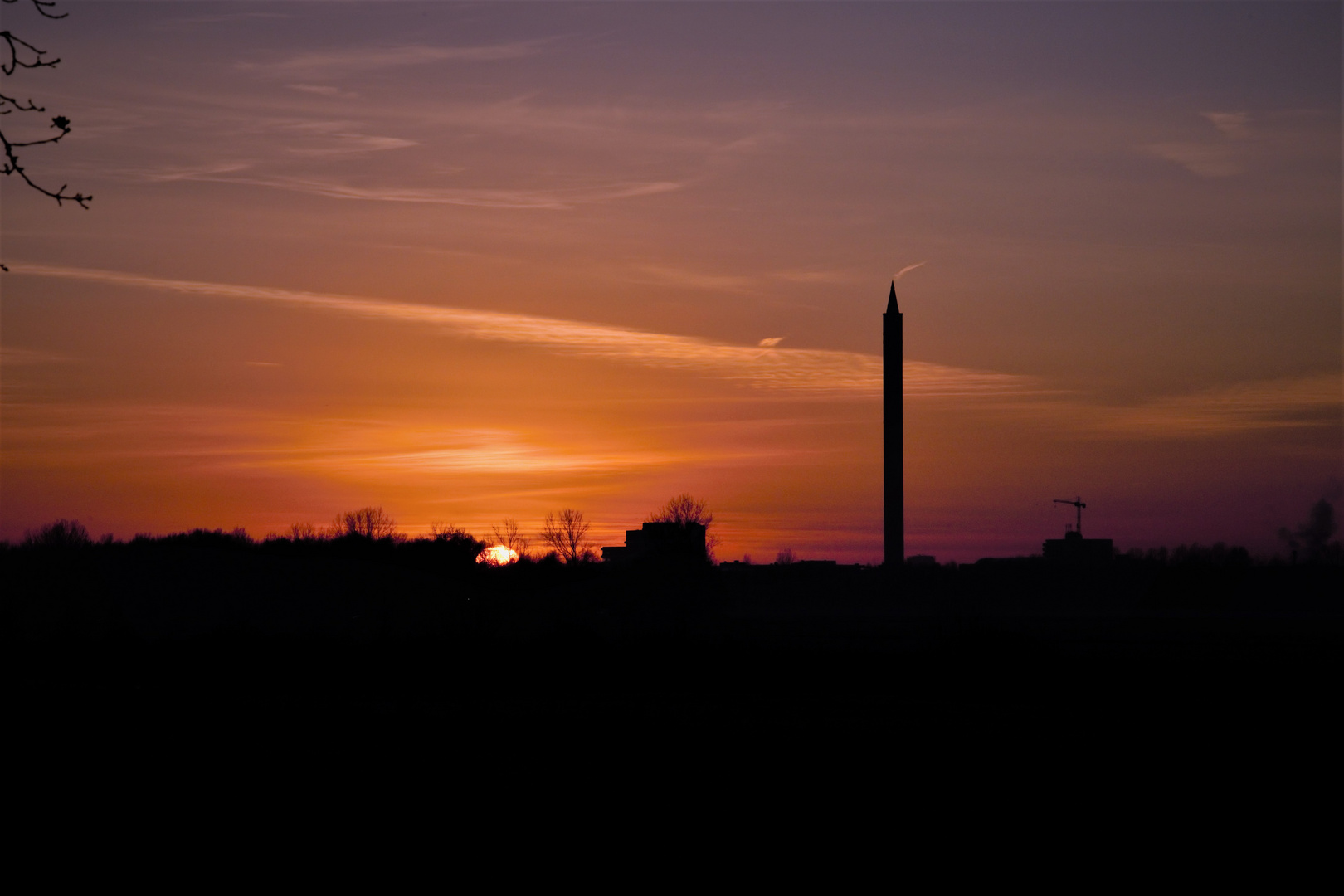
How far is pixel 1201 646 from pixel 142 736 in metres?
43.1

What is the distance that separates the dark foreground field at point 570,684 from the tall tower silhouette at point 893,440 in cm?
3294

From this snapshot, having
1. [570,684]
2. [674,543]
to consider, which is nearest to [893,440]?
[674,543]

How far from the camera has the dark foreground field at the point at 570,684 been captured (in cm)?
1443

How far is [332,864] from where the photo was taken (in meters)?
10.1

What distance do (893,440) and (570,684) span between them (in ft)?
254

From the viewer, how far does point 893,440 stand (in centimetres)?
10231

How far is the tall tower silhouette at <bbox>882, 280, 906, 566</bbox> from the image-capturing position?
10200 centimetres

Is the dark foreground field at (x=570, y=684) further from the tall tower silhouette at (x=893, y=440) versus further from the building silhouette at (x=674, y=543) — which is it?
the tall tower silhouette at (x=893, y=440)

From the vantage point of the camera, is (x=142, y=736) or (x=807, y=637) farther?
(x=807, y=637)

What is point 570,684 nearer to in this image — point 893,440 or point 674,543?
point 674,543

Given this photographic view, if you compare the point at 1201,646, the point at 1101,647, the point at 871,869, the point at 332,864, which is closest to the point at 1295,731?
the point at 871,869

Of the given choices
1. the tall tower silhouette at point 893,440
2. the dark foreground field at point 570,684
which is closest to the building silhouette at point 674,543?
the dark foreground field at point 570,684

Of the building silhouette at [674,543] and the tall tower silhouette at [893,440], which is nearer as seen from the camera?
the building silhouette at [674,543]

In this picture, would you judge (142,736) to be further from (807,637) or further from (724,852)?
(807,637)
